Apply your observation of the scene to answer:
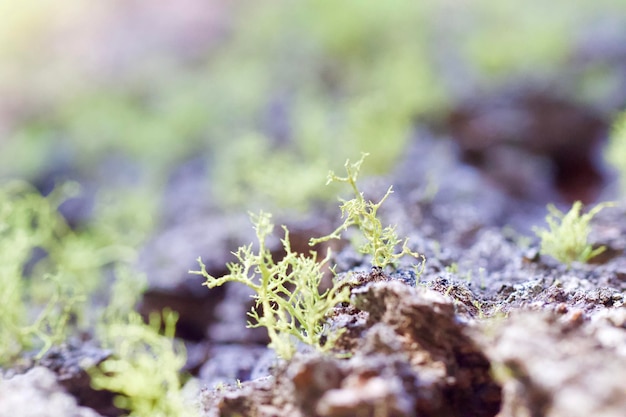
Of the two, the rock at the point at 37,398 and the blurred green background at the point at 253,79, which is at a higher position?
the blurred green background at the point at 253,79

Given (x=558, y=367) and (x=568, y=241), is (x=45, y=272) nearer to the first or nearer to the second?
(x=568, y=241)

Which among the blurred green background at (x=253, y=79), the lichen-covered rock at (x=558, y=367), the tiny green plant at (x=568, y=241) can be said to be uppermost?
the blurred green background at (x=253, y=79)

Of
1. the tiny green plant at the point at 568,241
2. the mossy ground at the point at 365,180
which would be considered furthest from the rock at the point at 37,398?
the tiny green plant at the point at 568,241

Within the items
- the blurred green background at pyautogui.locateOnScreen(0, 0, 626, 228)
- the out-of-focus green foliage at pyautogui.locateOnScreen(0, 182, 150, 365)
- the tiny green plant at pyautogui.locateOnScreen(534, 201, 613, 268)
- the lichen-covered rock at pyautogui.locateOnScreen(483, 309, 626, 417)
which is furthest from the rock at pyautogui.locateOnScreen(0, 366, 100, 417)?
the tiny green plant at pyautogui.locateOnScreen(534, 201, 613, 268)

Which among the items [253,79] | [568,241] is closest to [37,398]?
[568,241]

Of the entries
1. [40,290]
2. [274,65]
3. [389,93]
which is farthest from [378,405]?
[274,65]

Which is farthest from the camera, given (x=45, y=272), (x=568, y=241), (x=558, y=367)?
(x=45, y=272)

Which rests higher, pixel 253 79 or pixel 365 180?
pixel 253 79

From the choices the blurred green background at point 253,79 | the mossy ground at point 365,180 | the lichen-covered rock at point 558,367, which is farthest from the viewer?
the blurred green background at point 253,79

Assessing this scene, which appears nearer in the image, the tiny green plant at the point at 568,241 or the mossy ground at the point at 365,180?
the mossy ground at the point at 365,180

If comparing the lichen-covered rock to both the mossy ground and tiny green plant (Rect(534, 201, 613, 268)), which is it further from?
tiny green plant (Rect(534, 201, 613, 268))

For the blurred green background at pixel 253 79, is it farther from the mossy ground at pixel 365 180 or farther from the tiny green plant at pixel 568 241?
the tiny green plant at pixel 568 241
